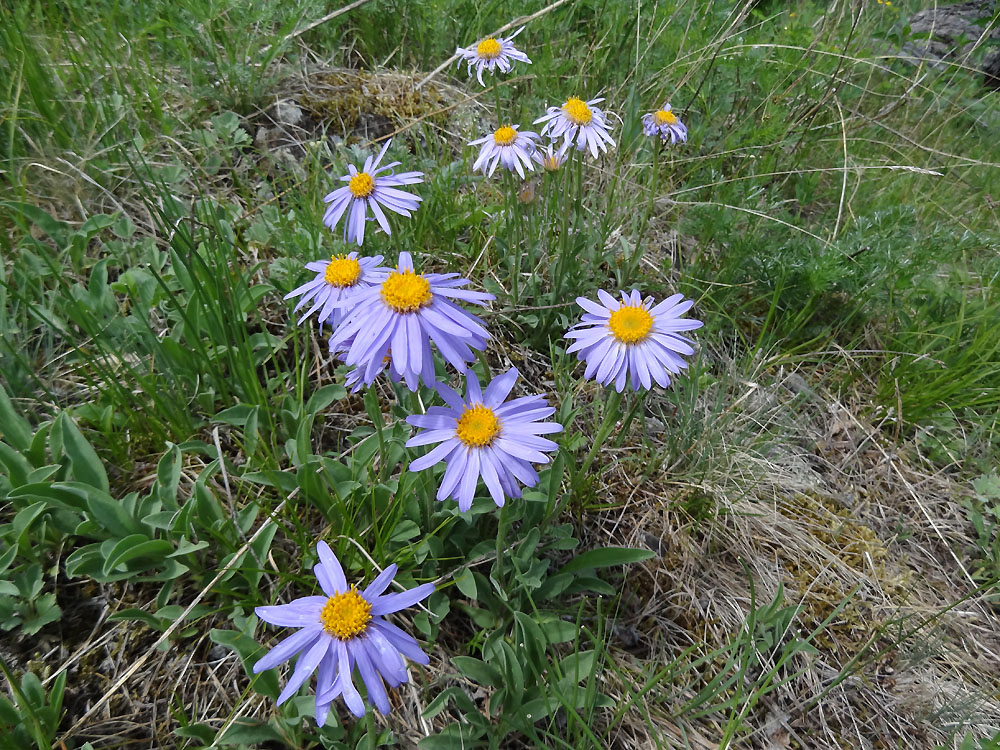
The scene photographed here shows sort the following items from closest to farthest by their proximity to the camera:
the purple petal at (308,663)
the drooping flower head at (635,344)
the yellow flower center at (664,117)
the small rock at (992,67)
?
the purple petal at (308,663) < the drooping flower head at (635,344) < the yellow flower center at (664,117) < the small rock at (992,67)

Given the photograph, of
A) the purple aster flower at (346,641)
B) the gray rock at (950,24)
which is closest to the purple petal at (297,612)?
the purple aster flower at (346,641)

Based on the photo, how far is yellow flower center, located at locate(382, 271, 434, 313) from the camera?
141cm

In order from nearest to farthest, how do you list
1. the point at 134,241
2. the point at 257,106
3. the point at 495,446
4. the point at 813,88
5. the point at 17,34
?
the point at 495,446
the point at 134,241
the point at 17,34
the point at 257,106
the point at 813,88

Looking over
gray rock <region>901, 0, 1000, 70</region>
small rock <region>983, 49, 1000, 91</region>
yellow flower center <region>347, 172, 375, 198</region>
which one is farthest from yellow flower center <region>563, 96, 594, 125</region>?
small rock <region>983, 49, 1000, 91</region>

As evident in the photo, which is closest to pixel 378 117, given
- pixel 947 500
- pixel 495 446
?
pixel 495 446

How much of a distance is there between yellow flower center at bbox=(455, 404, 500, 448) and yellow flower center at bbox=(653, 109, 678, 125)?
188 centimetres

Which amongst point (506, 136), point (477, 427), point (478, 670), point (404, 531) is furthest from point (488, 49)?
point (478, 670)

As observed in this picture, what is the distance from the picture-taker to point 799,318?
8.21 ft

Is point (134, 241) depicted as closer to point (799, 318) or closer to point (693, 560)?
point (693, 560)

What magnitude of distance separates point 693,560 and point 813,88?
9.12 ft

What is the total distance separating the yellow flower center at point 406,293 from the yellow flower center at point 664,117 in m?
1.76

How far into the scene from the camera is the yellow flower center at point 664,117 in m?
2.63

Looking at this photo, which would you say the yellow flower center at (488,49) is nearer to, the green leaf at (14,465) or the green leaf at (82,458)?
the green leaf at (82,458)

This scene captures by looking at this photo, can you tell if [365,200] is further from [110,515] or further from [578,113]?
[110,515]
